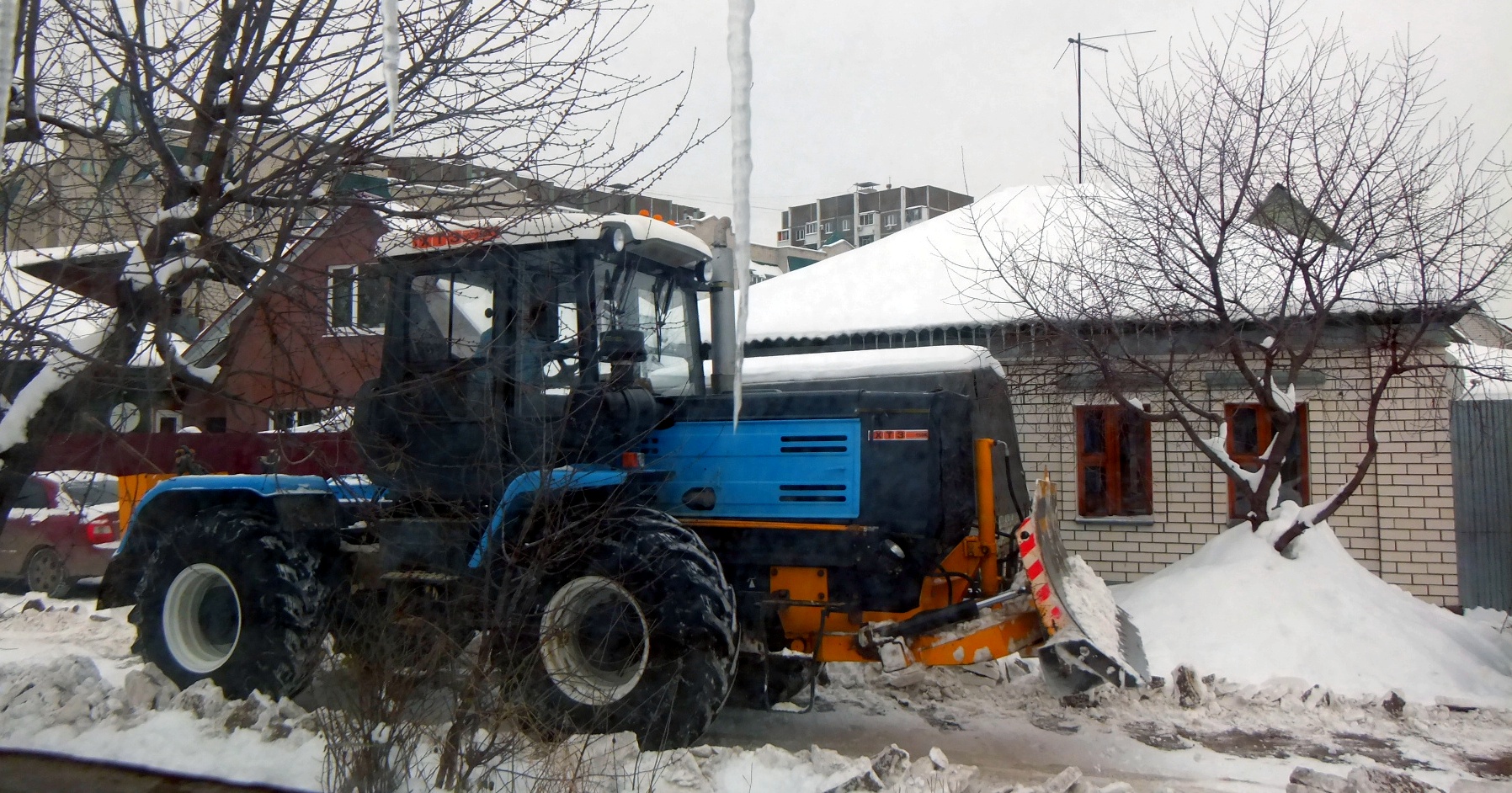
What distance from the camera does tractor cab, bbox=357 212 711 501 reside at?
516 cm

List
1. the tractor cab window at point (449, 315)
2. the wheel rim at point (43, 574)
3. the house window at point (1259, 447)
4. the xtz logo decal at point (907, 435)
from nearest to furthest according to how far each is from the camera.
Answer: the xtz logo decal at point (907, 435), the tractor cab window at point (449, 315), the wheel rim at point (43, 574), the house window at point (1259, 447)

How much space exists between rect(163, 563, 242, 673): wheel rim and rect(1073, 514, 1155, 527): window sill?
8.36 metres

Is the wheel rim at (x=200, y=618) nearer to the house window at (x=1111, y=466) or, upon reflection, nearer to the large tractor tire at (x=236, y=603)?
the large tractor tire at (x=236, y=603)

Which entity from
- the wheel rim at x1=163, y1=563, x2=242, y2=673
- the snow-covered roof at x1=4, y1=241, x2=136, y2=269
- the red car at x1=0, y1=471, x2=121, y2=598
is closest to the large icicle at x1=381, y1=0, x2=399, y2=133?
the snow-covered roof at x1=4, y1=241, x2=136, y2=269

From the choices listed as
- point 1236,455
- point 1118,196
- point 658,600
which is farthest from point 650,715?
point 1236,455

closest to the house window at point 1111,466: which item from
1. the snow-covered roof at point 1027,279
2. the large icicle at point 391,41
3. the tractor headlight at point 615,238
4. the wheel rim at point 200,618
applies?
the snow-covered roof at point 1027,279

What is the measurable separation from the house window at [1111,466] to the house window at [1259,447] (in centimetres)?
83

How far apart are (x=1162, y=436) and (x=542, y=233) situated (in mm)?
8202

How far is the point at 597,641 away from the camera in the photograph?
5262mm

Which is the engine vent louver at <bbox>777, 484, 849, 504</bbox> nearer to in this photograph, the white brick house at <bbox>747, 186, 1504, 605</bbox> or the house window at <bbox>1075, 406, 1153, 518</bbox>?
the white brick house at <bbox>747, 186, 1504, 605</bbox>

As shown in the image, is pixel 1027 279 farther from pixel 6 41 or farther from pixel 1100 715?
pixel 6 41

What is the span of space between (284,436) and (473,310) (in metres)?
1.22

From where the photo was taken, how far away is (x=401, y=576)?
17.5 feet

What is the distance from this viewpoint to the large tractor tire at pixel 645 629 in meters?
5.07
